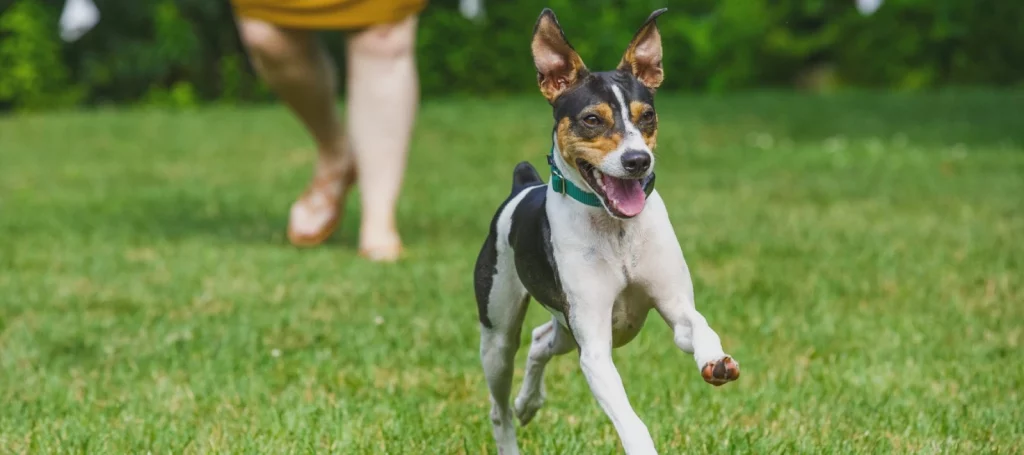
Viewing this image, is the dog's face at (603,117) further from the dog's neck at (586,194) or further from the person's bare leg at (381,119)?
the person's bare leg at (381,119)

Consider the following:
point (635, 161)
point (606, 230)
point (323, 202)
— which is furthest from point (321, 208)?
point (635, 161)

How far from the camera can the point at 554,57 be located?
105 inches

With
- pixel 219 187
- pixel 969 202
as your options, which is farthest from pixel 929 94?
pixel 219 187

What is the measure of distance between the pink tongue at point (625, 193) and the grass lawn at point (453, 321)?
0.89 meters

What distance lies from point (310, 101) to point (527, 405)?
147 inches

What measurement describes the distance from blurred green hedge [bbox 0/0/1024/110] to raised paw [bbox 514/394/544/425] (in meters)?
14.9

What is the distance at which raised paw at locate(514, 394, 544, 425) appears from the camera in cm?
313

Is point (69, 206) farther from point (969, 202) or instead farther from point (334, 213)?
point (969, 202)

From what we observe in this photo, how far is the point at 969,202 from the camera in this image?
328 inches

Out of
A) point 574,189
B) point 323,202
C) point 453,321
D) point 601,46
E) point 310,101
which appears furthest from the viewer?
point 601,46

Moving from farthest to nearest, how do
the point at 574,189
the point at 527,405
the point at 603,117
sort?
the point at 527,405
the point at 574,189
the point at 603,117

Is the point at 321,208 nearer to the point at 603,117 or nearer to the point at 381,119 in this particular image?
the point at 381,119

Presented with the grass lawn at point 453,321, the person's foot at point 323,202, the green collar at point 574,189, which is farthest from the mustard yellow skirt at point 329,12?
the green collar at point 574,189

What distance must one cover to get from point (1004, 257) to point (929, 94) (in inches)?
404
